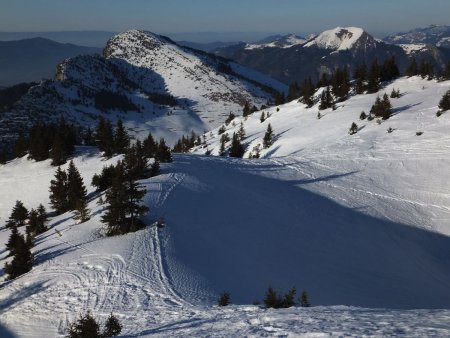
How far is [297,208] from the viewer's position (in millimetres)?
28312

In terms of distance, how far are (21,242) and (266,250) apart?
14.0 metres

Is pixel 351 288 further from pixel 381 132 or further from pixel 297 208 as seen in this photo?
pixel 381 132

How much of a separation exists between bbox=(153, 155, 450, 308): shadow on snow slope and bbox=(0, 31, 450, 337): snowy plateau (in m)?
0.10

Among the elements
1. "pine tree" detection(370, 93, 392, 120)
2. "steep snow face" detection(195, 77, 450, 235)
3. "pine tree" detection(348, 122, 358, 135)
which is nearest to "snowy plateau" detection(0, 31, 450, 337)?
"steep snow face" detection(195, 77, 450, 235)

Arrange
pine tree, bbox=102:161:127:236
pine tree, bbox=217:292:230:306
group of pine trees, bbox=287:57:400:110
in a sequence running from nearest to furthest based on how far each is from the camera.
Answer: pine tree, bbox=217:292:230:306, pine tree, bbox=102:161:127:236, group of pine trees, bbox=287:57:400:110

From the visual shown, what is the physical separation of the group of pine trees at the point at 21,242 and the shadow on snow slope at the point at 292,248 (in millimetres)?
7948

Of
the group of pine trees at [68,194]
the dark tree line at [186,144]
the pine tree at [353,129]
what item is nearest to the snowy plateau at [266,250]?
the group of pine trees at [68,194]

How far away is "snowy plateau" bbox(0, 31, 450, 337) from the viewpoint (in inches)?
492

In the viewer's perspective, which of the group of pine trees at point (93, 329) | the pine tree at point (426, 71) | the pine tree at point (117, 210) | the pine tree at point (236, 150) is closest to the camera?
the group of pine trees at point (93, 329)

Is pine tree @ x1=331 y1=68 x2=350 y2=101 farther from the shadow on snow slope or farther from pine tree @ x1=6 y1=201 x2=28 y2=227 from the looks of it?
pine tree @ x1=6 y1=201 x2=28 y2=227

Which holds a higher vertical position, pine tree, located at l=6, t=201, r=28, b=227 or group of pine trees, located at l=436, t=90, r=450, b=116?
group of pine trees, located at l=436, t=90, r=450, b=116

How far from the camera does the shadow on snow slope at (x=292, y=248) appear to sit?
1827cm

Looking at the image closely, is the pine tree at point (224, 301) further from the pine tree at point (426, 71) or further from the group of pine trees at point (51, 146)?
the pine tree at point (426, 71)

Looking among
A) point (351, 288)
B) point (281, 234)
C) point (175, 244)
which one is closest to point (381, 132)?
point (281, 234)
